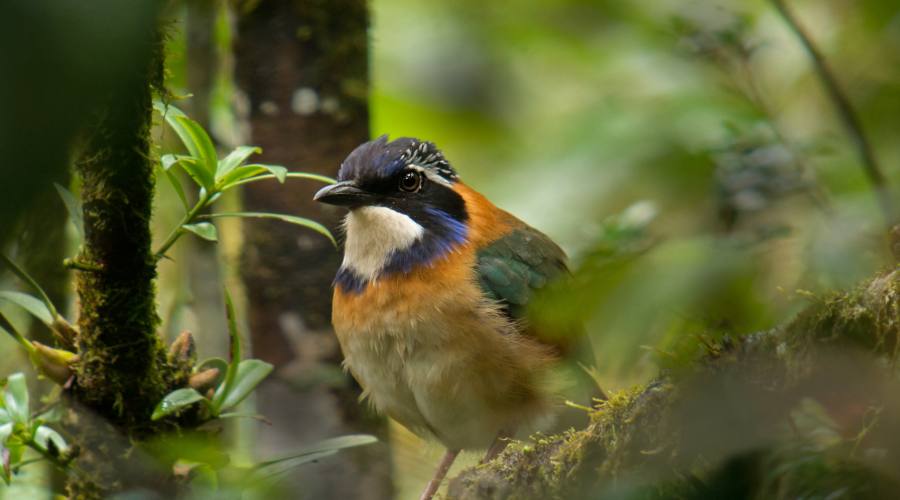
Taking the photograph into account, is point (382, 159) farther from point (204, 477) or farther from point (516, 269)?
point (204, 477)

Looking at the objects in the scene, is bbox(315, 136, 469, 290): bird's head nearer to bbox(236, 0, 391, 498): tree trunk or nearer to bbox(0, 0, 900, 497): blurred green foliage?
bbox(236, 0, 391, 498): tree trunk

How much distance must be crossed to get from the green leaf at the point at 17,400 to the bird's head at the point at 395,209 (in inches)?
72.2

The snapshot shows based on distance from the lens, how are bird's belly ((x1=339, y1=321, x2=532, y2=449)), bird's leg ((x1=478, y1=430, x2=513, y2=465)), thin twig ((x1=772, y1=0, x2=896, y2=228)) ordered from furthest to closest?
bird's leg ((x1=478, y1=430, x2=513, y2=465)) < bird's belly ((x1=339, y1=321, x2=532, y2=449)) < thin twig ((x1=772, y1=0, x2=896, y2=228))

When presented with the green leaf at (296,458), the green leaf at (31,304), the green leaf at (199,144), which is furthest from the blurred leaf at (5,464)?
the green leaf at (199,144)

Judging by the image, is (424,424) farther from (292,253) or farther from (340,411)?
(292,253)

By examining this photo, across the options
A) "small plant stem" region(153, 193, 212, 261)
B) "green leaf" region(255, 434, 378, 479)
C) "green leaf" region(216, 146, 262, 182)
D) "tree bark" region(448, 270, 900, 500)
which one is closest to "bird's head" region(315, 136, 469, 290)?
"green leaf" region(255, 434, 378, 479)

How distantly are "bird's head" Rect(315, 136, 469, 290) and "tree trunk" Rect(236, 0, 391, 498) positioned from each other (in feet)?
1.50

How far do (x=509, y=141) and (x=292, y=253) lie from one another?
3.44 m

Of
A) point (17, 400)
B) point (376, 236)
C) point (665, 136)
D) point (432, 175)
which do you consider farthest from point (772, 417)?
point (432, 175)

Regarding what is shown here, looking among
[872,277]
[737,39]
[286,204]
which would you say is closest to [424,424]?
[286,204]

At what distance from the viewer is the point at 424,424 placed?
4.70 metres

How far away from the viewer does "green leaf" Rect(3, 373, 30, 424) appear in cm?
284

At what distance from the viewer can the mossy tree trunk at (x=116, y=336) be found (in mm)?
2572

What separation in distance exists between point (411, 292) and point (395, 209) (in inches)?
19.9
